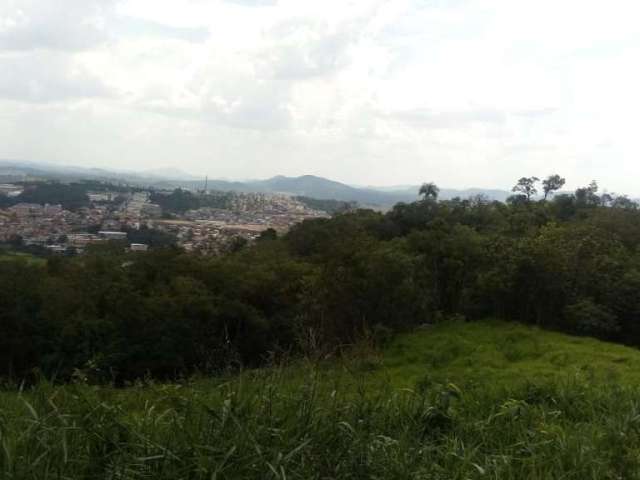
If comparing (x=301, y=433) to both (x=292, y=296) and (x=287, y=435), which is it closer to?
(x=287, y=435)

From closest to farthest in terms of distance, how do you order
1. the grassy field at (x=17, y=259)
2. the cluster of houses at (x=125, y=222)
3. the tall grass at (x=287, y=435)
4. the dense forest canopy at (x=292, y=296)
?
the tall grass at (x=287, y=435) < the dense forest canopy at (x=292, y=296) < the grassy field at (x=17, y=259) < the cluster of houses at (x=125, y=222)

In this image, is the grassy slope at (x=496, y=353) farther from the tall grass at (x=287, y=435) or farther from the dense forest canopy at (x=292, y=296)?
the tall grass at (x=287, y=435)

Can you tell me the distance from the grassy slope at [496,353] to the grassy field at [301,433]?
700 cm

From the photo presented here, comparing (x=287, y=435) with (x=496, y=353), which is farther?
(x=496, y=353)

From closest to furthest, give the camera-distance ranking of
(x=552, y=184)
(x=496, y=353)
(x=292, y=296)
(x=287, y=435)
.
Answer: (x=287, y=435) → (x=496, y=353) → (x=292, y=296) → (x=552, y=184)

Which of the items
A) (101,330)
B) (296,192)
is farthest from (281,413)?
(296,192)

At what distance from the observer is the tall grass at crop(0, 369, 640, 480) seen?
2.43 meters

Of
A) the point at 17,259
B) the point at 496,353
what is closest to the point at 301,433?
the point at 496,353

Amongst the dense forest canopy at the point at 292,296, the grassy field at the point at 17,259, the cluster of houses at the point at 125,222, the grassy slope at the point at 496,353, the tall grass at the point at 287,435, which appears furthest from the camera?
the cluster of houses at the point at 125,222

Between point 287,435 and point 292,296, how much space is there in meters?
16.4

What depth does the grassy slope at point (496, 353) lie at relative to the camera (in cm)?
1148

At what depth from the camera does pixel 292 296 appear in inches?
752

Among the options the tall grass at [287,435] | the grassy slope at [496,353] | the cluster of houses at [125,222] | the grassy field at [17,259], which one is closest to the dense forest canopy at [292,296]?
the grassy field at [17,259]

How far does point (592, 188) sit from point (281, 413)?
1426 inches
